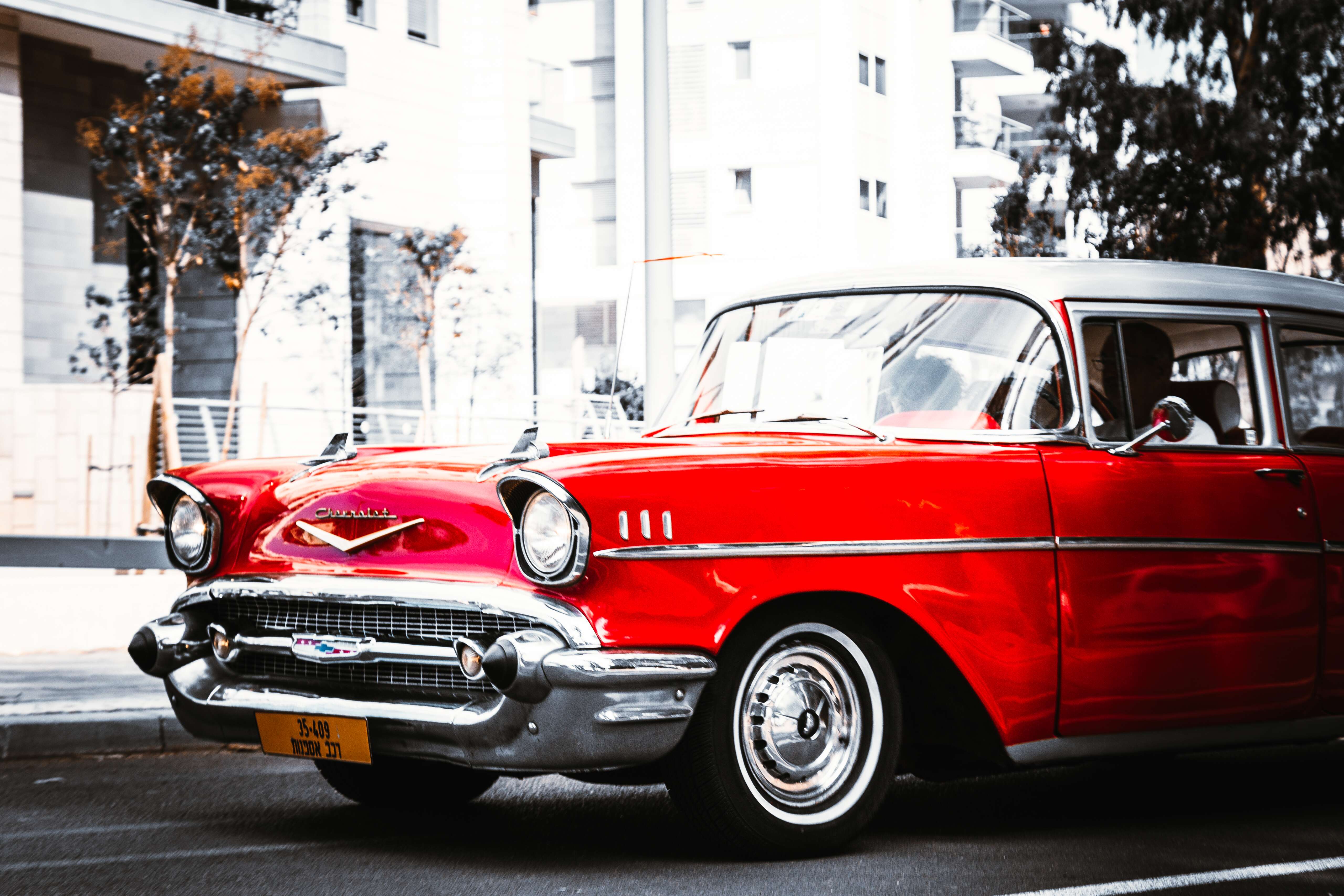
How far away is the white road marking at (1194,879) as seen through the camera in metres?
4.60

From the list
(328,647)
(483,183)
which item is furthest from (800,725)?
(483,183)

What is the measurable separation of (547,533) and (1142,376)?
232cm

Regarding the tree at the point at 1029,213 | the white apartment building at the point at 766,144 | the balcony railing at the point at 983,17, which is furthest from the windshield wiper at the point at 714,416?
the balcony railing at the point at 983,17

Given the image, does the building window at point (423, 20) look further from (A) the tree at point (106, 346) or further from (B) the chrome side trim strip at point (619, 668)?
(B) the chrome side trim strip at point (619, 668)

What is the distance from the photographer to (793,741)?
16.1ft

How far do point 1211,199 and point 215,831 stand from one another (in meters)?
22.6

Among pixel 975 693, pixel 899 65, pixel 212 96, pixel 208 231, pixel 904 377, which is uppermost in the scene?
pixel 899 65

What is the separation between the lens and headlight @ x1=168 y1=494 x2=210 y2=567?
539 centimetres

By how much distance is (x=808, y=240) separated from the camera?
4225 centimetres

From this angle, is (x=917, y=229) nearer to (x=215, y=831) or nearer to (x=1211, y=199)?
(x=1211, y=199)

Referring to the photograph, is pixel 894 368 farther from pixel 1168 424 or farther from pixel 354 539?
pixel 354 539

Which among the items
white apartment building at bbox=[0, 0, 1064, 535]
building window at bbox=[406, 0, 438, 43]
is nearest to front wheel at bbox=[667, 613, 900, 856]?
white apartment building at bbox=[0, 0, 1064, 535]

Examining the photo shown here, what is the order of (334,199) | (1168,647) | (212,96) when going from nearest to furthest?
(1168,647)
(212,96)
(334,199)

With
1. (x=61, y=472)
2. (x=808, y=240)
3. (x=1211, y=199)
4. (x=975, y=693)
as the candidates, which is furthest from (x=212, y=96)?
(x=808, y=240)
